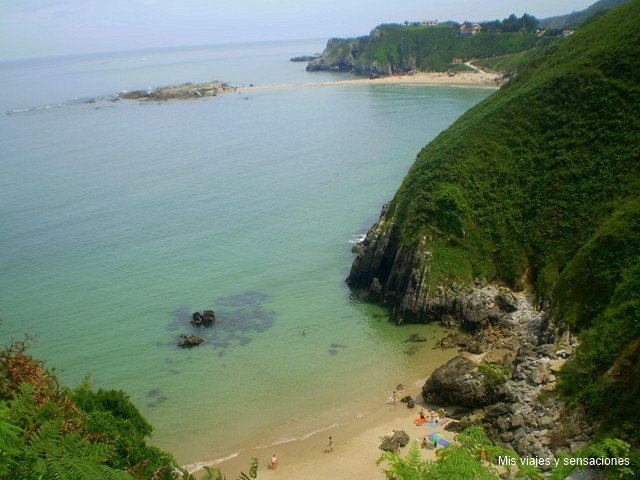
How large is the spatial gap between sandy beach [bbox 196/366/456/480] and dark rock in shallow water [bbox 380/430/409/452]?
32cm

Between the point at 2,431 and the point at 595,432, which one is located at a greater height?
the point at 2,431

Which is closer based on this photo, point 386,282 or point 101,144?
point 386,282

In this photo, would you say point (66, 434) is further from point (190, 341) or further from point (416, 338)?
point (416, 338)

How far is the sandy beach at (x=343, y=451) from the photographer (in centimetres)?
2955

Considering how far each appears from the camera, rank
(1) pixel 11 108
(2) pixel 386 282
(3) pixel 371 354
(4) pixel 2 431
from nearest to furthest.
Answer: (4) pixel 2 431
(3) pixel 371 354
(2) pixel 386 282
(1) pixel 11 108

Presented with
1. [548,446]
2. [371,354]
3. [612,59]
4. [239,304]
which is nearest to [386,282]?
[371,354]

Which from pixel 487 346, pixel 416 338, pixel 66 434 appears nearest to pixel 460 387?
pixel 487 346

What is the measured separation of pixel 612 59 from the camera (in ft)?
169

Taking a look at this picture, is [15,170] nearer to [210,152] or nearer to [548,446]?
[210,152]

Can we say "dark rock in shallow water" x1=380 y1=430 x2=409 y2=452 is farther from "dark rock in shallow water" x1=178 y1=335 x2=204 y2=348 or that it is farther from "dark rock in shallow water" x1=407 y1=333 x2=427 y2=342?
"dark rock in shallow water" x1=178 y1=335 x2=204 y2=348

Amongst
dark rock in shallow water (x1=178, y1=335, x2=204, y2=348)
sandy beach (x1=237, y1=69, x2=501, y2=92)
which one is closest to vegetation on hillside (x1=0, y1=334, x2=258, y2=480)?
dark rock in shallow water (x1=178, y1=335, x2=204, y2=348)

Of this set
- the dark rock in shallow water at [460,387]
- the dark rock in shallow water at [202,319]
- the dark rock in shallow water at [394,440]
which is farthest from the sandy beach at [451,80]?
the dark rock in shallow water at [394,440]

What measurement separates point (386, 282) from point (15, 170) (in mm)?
77367

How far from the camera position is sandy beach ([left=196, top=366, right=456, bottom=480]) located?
96.9 ft
